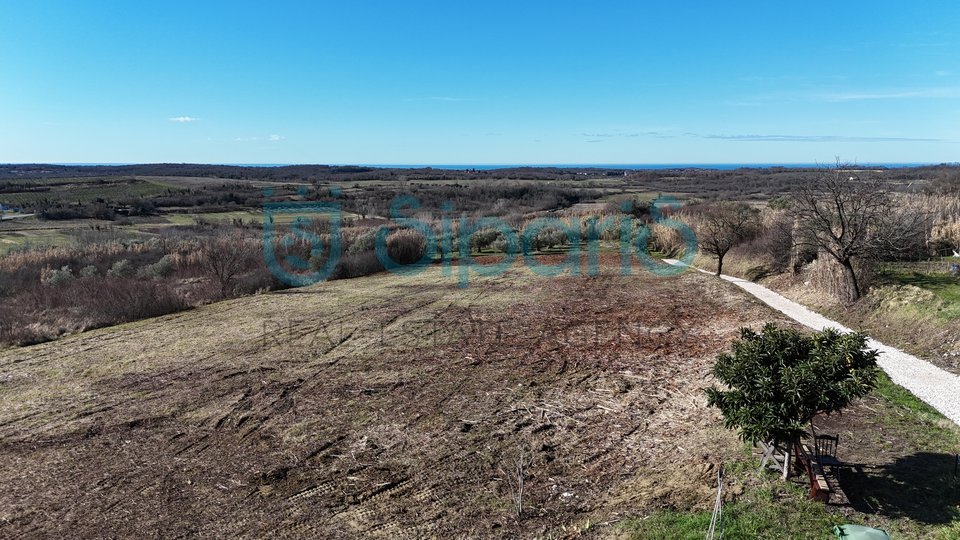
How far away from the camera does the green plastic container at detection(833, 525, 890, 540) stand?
16.7 feet

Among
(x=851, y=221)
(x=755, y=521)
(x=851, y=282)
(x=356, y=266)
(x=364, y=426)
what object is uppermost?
(x=851, y=221)

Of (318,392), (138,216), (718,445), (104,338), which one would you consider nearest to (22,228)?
(138,216)

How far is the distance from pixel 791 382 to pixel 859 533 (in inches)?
57.4

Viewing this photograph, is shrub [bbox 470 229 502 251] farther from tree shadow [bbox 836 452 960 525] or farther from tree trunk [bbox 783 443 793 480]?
tree trunk [bbox 783 443 793 480]

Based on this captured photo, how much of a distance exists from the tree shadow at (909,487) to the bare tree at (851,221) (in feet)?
33.3

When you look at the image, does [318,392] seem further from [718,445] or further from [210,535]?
[718,445]

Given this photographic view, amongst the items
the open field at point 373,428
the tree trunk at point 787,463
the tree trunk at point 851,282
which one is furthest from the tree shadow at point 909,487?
the tree trunk at point 851,282

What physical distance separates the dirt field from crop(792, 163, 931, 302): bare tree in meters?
2.88

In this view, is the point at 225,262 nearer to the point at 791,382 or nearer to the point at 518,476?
the point at 518,476

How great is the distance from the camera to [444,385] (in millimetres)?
11195

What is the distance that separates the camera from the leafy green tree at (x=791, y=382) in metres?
5.88

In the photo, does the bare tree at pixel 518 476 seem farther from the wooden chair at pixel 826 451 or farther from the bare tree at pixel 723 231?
the bare tree at pixel 723 231

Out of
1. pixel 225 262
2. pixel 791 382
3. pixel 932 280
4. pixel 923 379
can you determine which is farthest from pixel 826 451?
pixel 225 262

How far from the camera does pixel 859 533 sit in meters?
5.17
